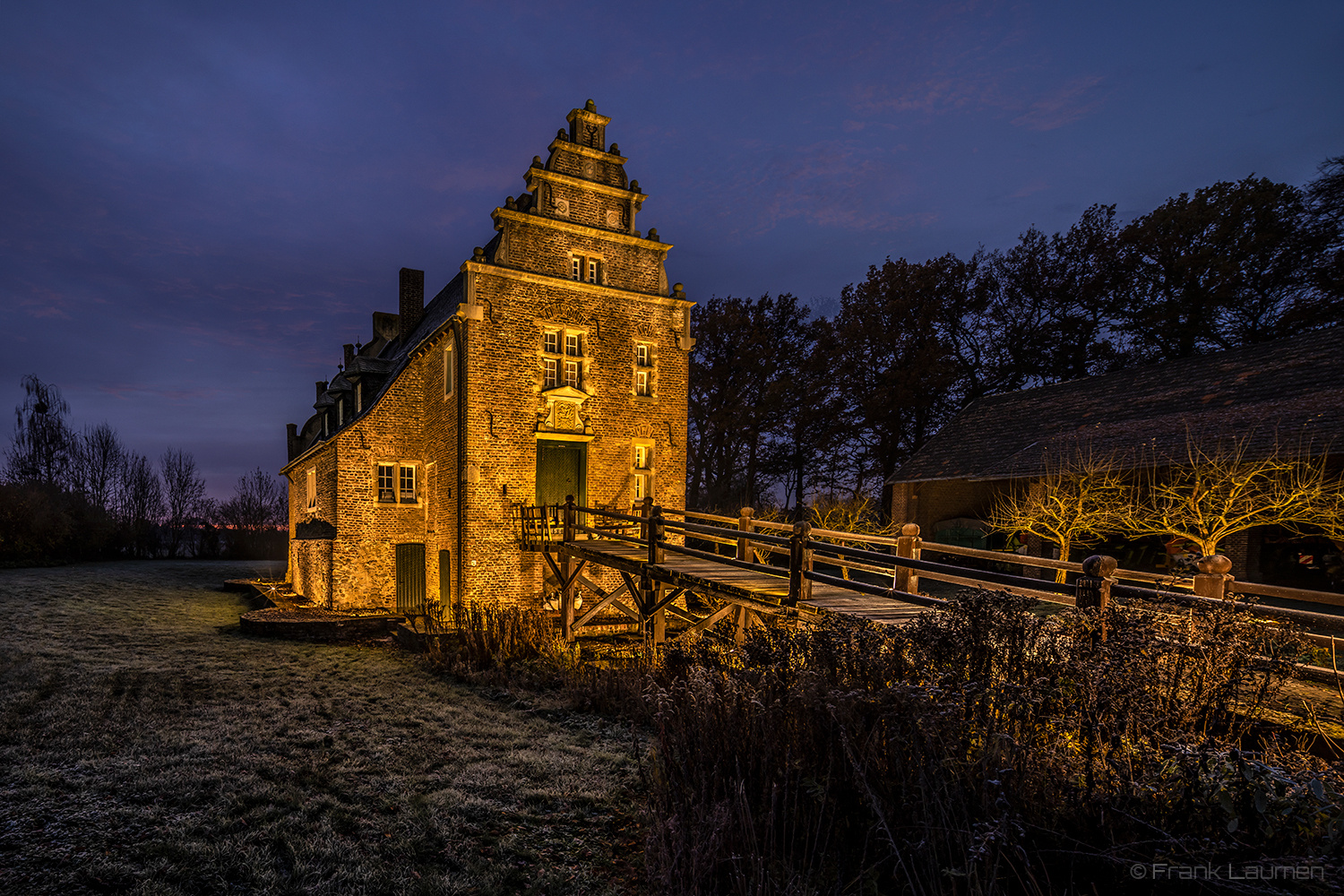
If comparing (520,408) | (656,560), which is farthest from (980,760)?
(520,408)

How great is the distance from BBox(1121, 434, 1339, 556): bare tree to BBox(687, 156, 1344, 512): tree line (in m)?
11.6

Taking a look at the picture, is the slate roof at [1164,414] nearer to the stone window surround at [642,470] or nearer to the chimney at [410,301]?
the stone window surround at [642,470]

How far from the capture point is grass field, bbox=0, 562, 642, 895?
147 inches

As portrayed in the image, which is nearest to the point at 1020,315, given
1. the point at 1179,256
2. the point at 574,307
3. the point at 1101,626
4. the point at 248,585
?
the point at 1179,256

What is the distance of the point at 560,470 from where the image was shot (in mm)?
15445

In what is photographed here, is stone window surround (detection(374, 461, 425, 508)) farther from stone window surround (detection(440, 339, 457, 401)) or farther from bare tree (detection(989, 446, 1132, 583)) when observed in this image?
bare tree (detection(989, 446, 1132, 583))

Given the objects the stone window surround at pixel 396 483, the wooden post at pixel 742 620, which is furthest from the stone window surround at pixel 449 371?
the wooden post at pixel 742 620

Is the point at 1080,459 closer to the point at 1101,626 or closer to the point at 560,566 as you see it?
the point at 1101,626

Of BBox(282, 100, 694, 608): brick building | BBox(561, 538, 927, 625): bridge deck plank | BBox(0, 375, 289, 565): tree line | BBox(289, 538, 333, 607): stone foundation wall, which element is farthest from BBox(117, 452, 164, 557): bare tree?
BBox(561, 538, 927, 625): bridge deck plank

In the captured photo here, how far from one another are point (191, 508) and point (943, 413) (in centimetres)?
4582

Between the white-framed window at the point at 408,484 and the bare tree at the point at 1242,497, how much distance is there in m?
17.5

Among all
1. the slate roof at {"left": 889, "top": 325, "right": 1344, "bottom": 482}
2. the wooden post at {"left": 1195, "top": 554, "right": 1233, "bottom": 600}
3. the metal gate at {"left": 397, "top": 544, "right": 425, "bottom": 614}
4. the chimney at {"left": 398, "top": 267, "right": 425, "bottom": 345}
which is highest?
the chimney at {"left": 398, "top": 267, "right": 425, "bottom": 345}

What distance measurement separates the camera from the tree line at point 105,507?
81.4 feet

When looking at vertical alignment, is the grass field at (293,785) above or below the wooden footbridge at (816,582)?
below
